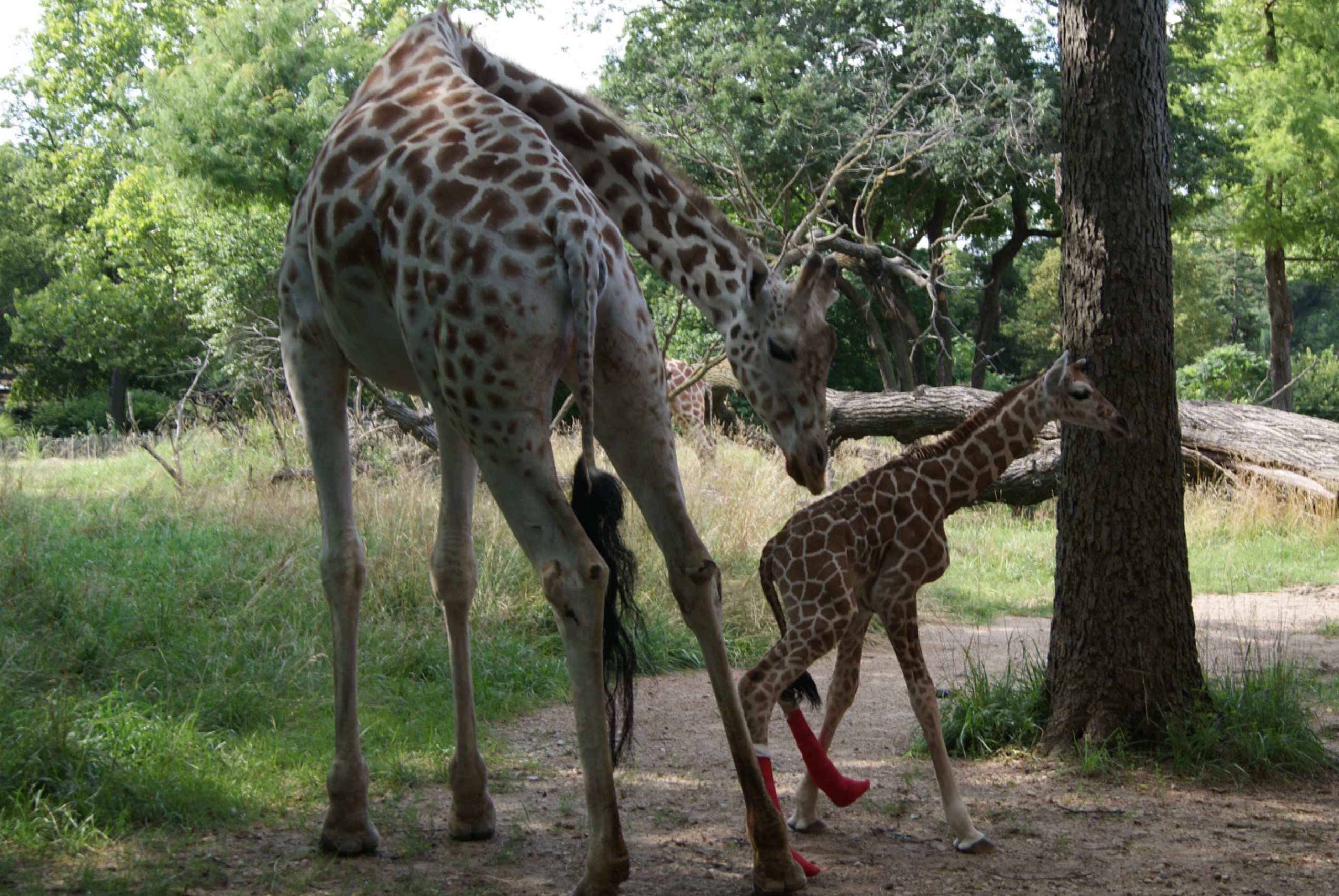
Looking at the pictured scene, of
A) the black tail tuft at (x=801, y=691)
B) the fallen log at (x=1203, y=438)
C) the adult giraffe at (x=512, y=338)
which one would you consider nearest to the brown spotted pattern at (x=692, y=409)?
the fallen log at (x=1203, y=438)

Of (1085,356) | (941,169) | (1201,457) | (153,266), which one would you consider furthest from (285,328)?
(153,266)

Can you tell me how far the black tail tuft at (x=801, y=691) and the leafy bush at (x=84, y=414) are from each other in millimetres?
30031

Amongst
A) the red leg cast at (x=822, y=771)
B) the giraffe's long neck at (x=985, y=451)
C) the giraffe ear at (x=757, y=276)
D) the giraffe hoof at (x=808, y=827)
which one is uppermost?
the giraffe ear at (x=757, y=276)

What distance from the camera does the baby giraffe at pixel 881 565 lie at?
3.81 metres

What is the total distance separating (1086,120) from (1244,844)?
3202 mm

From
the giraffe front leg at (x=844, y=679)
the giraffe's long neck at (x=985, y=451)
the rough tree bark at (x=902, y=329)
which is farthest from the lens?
the rough tree bark at (x=902, y=329)

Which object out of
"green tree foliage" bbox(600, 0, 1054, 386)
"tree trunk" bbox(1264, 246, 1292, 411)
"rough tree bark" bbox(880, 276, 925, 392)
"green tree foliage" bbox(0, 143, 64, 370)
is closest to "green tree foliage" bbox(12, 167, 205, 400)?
"green tree foliage" bbox(0, 143, 64, 370)

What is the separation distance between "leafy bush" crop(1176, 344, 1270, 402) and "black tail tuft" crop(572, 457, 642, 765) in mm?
27880

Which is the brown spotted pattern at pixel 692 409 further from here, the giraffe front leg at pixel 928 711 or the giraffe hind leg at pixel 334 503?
the giraffe hind leg at pixel 334 503

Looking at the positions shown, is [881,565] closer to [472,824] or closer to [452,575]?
[452,575]

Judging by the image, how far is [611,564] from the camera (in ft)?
11.6

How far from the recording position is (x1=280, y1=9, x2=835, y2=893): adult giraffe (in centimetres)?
288

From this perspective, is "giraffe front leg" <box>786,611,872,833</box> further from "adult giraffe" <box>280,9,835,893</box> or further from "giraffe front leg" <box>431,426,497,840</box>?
"giraffe front leg" <box>431,426,497,840</box>

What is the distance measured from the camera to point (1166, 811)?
13.6 feet
